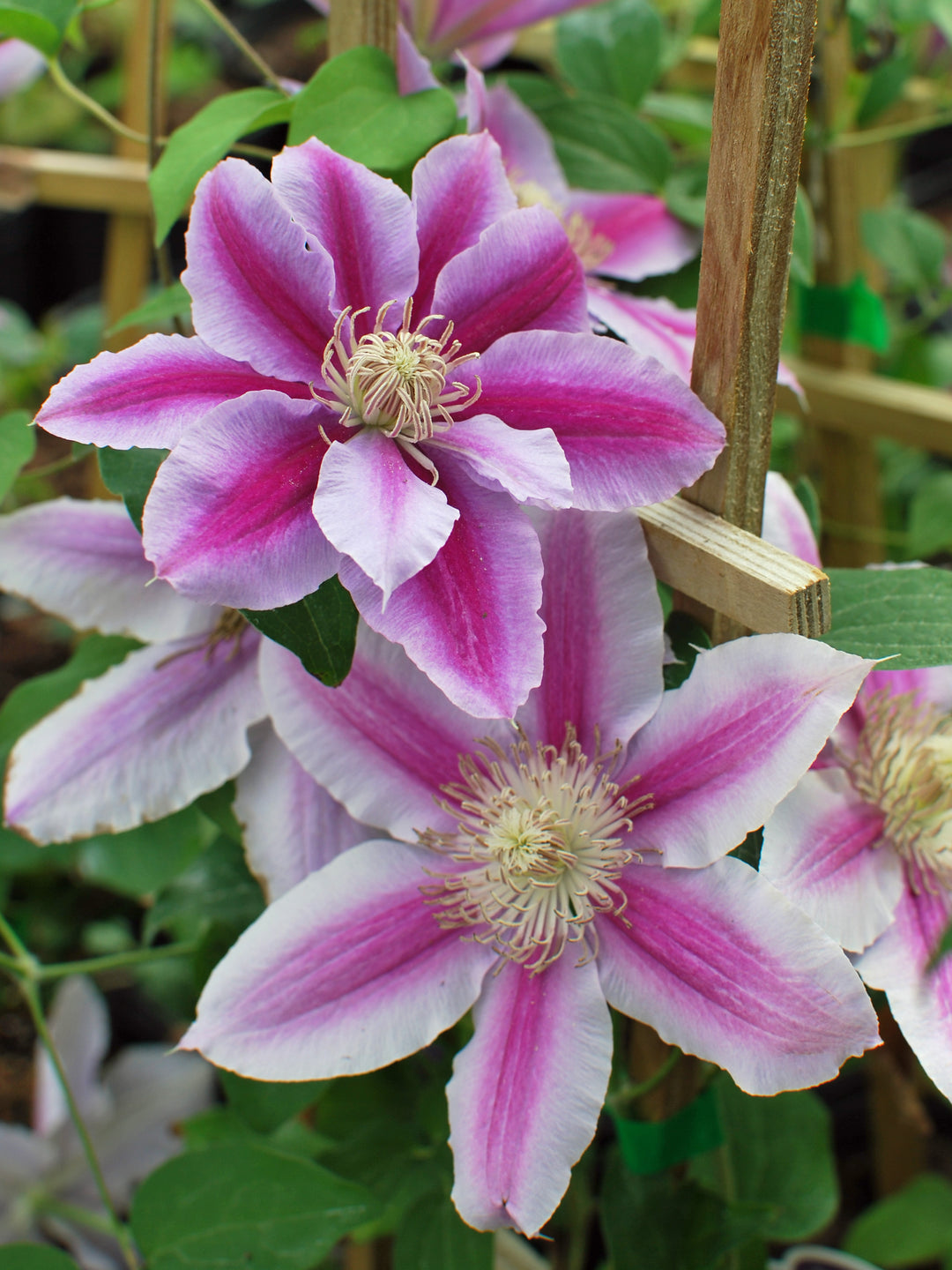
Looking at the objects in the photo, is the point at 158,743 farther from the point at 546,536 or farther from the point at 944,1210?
the point at 944,1210

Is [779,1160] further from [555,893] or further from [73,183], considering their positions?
[73,183]

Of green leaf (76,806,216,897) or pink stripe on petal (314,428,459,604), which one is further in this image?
green leaf (76,806,216,897)

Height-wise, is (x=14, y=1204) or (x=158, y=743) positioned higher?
(x=158, y=743)

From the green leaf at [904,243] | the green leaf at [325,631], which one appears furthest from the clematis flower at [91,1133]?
the green leaf at [904,243]

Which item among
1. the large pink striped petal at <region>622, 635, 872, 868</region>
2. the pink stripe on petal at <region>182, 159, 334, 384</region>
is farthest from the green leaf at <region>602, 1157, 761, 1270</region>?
the pink stripe on petal at <region>182, 159, 334, 384</region>

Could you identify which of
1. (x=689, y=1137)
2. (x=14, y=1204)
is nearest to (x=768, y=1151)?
(x=689, y=1137)

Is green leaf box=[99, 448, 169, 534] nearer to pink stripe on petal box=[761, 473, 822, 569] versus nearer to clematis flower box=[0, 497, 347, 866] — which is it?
clematis flower box=[0, 497, 347, 866]
